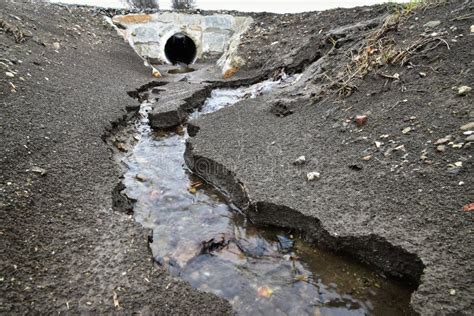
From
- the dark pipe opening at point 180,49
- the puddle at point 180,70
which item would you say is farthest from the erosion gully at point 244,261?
the dark pipe opening at point 180,49

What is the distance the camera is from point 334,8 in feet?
25.3

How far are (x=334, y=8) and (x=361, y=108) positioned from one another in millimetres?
5432

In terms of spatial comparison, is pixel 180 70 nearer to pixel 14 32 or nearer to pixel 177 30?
pixel 177 30

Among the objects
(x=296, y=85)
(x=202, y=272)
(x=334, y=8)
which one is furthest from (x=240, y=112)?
(x=334, y=8)

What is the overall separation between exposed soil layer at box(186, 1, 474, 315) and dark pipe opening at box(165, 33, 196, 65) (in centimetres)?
863

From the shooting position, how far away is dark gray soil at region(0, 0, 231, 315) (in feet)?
5.64

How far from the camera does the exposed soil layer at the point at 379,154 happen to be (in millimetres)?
1917

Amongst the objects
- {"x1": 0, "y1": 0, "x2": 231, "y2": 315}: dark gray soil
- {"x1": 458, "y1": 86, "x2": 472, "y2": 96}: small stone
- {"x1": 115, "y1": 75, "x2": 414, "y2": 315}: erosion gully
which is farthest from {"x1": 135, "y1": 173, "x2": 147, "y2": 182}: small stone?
{"x1": 458, "y1": 86, "x2": 472, "y2": 96}: small stone

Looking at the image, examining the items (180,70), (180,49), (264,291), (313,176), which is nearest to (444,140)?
(313,176)

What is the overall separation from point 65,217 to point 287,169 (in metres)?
1.83

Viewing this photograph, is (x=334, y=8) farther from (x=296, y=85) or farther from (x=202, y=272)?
(x=202, y=272)

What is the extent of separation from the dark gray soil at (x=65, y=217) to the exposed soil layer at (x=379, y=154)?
1.00 metres

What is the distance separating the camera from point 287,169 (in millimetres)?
2932

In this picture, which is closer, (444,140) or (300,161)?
(444,140)
